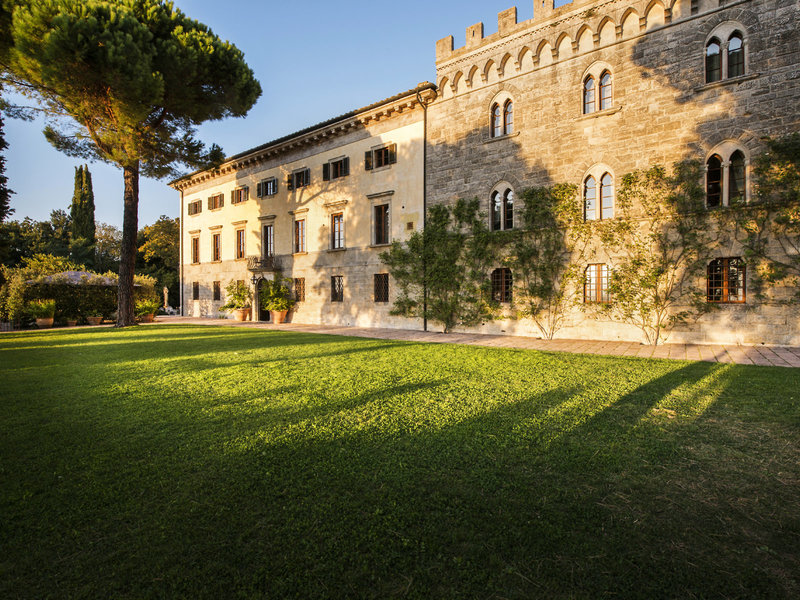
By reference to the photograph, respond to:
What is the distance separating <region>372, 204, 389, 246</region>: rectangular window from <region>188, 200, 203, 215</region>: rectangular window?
1555 cm

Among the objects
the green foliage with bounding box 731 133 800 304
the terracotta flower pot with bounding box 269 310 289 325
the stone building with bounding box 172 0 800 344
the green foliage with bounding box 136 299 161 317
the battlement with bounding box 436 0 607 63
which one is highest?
the battlement with bounding box 436 0 607 63

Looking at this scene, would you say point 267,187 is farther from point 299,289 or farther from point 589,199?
point 589,199

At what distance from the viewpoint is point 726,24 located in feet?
34.8

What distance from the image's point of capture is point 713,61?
10.9 metres

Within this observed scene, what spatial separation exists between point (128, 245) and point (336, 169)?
391 inches

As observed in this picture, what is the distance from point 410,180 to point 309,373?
476 inches

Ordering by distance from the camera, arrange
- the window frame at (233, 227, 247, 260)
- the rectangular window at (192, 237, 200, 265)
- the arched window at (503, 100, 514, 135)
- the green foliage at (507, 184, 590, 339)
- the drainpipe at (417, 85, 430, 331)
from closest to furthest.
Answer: the green foliage at (507, 184, 590, 339) → the arched window at (503, 100, 514, 135) → the drainpipe at (417, 85, 430, 331) → the window frame at (233, 227, 247, 260) → the rectangular window at (192, 237, 200, 265)

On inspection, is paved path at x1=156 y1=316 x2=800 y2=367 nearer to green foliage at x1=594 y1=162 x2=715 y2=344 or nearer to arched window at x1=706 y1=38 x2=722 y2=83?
green foliage at x1=594 y1=162 x2=715 y2=344

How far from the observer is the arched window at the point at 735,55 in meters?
10.6

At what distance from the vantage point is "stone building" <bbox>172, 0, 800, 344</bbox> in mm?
10445

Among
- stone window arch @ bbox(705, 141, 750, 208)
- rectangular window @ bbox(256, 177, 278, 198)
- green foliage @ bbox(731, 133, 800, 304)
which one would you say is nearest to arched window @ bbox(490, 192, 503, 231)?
stone window arch @ bbox(705, 141, 750, 208)

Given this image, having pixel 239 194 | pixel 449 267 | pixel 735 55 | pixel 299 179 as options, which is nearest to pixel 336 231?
pixel 299 179

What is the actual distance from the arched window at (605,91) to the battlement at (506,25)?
2190 mm

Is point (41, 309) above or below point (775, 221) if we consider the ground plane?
below
